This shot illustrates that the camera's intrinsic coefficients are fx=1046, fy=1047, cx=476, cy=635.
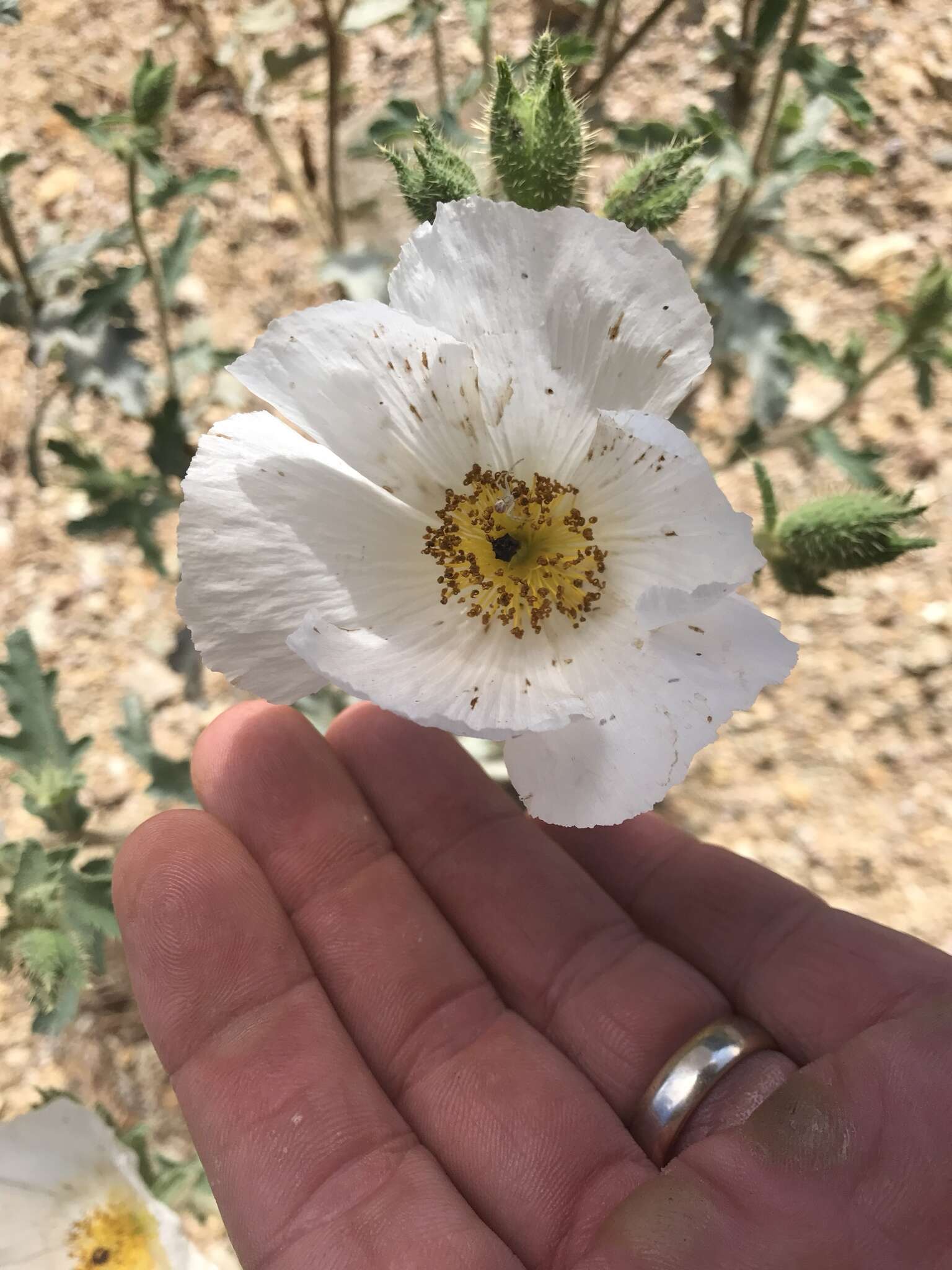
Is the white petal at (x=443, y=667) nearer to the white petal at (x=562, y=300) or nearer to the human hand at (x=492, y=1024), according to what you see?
the white petal at (x=562, y=300)

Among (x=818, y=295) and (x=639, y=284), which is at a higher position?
(x=639, y=284)

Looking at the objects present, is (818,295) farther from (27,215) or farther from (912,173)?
(27,215)

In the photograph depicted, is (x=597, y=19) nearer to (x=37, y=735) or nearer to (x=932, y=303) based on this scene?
(x=932, y=303)

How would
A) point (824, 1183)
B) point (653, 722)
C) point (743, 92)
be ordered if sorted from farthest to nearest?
1. point (743, 92)
2. point (824, 1183)
3. point (653, 722)

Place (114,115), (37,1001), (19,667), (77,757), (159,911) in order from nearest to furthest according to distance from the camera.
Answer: (159,911)
(37,1001)
(114,115)
(19,667)
(77,757)

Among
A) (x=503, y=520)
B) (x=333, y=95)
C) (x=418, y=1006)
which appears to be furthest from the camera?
(x=333, y=95)

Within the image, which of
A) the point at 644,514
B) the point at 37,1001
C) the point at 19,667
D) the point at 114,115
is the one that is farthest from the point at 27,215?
the point at 644,514

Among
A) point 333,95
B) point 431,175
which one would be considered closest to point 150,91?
point 333,95
